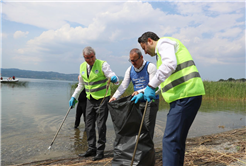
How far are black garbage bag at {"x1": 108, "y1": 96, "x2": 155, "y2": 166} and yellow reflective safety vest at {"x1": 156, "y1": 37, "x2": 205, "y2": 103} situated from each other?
69 centimetres

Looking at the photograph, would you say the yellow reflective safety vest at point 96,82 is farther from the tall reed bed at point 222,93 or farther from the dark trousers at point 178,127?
the tall reed bed at point 222,93

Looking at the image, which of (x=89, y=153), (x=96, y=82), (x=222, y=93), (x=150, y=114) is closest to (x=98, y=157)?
(x=89, y=153)

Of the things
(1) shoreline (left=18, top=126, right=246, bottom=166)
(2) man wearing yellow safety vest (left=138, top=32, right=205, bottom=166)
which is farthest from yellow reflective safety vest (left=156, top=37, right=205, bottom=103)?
(1) shoreline (left=18, top=126, right=246, bottom=166)

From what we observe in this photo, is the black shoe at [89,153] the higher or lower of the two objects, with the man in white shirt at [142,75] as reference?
lower

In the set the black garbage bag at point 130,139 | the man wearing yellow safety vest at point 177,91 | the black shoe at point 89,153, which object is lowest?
the black shoe at point 89,153

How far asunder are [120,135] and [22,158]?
2351mm

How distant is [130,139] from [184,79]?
118 cm

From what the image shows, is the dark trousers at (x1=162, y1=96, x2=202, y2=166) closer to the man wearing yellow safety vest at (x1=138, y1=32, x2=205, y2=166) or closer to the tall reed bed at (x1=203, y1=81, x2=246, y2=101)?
the man wearing yellow safety vest at (x1=138, y1=32, x2=205, y2=166)

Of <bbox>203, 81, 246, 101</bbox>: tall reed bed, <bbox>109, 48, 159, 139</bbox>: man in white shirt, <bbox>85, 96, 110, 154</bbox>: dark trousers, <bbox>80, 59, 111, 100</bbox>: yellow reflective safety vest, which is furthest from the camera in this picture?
<bbox>203, 81, 246, 101</bbox>: tall reed bed

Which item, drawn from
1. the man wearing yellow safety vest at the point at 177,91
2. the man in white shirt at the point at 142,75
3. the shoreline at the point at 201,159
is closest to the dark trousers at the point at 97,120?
the shoreline at the point at 201,159

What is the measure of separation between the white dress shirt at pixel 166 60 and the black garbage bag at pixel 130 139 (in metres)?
0.75

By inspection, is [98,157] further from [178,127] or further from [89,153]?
[178,127]

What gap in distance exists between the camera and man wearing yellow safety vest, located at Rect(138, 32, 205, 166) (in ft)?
6.29

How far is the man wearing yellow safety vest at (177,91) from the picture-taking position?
1918 mm
